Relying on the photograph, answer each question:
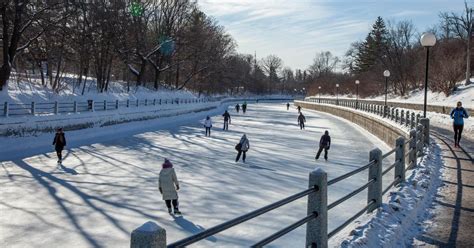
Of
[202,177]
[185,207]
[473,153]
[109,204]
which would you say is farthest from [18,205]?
[473,153]

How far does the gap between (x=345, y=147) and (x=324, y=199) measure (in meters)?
20.7

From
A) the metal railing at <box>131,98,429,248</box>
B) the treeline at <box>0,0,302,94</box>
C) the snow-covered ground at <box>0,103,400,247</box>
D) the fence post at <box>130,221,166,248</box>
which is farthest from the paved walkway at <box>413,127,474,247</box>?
the treeline at <box>0,0,302,94</box>

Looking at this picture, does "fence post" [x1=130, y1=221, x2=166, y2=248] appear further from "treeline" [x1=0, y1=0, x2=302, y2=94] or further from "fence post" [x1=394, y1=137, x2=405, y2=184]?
"treeline" [x1=0, y1=0, x2=302, y2=94]

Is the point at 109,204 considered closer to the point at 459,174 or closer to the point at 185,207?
the point at 185,207

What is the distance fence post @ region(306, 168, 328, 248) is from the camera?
4.67 m

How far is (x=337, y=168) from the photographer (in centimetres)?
1753

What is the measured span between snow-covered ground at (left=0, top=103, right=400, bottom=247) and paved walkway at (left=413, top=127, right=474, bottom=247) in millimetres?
Answer: 1287

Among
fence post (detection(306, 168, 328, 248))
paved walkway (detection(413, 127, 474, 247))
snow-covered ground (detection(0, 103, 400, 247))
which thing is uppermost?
fence post (detection(306, 168, 328, 248))

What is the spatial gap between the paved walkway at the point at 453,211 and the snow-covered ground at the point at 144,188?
50.7 inches

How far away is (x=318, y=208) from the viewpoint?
15.5ft

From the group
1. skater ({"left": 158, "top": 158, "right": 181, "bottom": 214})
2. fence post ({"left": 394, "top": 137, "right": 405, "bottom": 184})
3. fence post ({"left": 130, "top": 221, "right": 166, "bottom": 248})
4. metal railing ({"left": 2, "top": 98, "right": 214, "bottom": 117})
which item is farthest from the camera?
metal railing ({"left": 2, "top": 98, "right": 214, "bottom": 117})

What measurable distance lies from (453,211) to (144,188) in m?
8.24

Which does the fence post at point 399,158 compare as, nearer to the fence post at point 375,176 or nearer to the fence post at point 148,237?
the fence post at point 375,176

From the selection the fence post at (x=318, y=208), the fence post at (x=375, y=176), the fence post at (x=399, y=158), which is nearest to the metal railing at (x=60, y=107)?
the fence post at (x=399, y=158)
